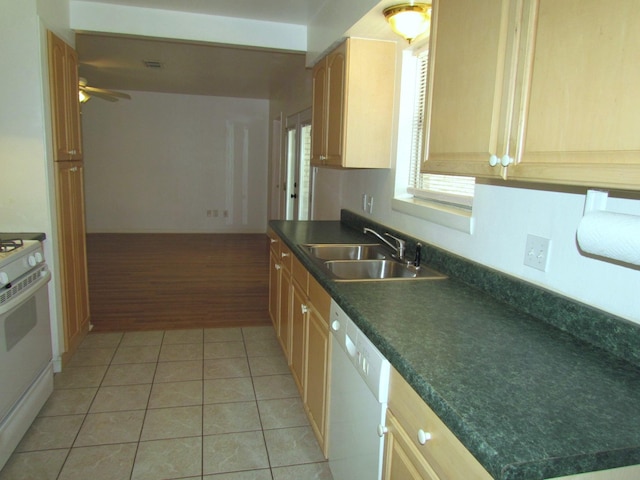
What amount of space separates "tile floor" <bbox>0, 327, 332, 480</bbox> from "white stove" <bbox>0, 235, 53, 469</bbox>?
0.13 metres

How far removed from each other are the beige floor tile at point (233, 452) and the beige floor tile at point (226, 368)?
0.67 meters

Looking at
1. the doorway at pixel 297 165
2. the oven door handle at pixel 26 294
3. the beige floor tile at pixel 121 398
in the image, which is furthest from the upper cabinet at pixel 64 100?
the doorway at pixel 297 165

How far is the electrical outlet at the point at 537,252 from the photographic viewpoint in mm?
1521

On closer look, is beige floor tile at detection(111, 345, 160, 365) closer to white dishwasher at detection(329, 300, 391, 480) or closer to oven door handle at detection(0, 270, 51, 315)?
oven door handle at detection(0, 270, 51, 315)

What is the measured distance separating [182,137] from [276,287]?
5.54m

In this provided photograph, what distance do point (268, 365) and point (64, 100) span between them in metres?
2.19

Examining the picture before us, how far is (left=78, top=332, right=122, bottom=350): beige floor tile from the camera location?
3.36m

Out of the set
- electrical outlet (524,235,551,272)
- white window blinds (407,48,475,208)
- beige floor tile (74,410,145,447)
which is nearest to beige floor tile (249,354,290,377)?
beige floor tile (74,410,145,447)

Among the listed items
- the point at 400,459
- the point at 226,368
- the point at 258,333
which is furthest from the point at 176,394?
the point at 400,459

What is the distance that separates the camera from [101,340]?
136 inches

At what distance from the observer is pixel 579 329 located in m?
1.36

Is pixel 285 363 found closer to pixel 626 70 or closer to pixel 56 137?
pixel 56 137

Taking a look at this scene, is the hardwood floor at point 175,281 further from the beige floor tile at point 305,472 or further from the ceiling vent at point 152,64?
the ceiling vent at point 152,64

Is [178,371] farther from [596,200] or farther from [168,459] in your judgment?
[596,200]
